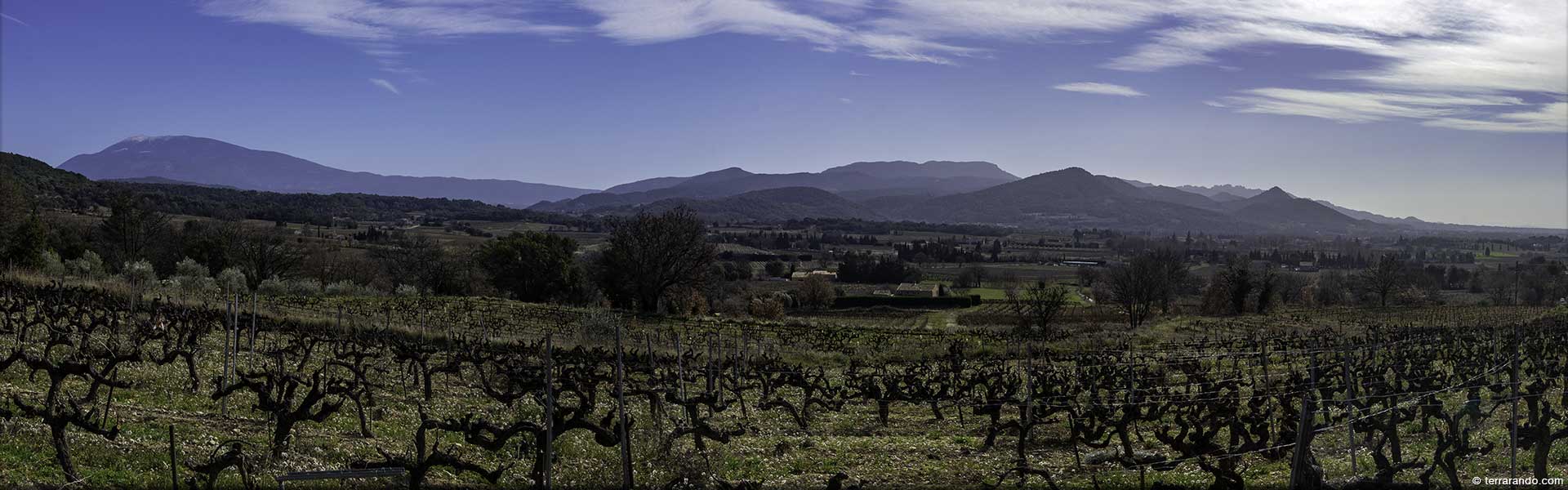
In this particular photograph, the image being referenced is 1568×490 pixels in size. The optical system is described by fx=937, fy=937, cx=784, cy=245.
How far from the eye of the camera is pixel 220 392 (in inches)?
483

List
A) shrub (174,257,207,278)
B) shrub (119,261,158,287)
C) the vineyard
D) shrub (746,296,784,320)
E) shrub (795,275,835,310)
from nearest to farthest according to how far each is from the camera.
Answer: the vineyard, shrub (119,261,158,287), shrub (174,257,207,278), shrub (746,296,784,320), shrub (795,275,835,310)

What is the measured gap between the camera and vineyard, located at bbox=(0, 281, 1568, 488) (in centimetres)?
1041

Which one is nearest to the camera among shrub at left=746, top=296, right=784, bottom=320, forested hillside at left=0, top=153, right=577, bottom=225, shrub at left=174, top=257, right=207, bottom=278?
shrub at left=174, top=257, right=207, bottom=278

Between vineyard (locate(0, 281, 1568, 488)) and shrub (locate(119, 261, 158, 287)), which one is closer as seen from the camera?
vineyard (locate(0, 281, 1568, 488))

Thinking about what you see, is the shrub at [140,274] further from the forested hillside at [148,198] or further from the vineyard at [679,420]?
the forested hillside at [148,198]

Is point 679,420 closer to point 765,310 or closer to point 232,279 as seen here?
point 232,279

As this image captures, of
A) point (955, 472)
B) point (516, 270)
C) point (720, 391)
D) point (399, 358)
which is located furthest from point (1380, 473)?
point (516, 270)

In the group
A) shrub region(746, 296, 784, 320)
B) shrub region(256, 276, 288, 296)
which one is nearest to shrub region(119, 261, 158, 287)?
shrub region(256, 276, 288, 296)

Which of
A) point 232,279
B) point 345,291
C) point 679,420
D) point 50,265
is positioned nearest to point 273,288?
point 232,279

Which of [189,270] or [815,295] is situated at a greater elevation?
[189,270]

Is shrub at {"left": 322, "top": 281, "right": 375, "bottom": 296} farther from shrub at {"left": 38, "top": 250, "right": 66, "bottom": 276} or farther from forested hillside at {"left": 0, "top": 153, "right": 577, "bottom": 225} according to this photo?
forested hillside at {"left": 0, "top": 153, "right": 577, "bottom": 225}

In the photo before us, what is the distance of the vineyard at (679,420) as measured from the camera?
10.4 meters

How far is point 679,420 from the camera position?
50.9 feet

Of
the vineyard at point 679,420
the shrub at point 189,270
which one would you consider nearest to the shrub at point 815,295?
the shrub at point 189,270
